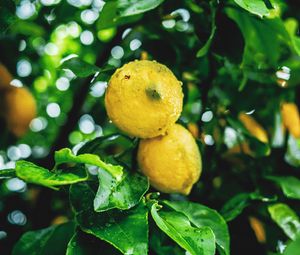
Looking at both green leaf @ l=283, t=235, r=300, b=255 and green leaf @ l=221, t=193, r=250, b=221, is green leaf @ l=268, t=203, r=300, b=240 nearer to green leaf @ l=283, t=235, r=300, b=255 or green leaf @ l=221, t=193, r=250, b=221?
green leaf @ l=221, t=193, r=250, b=221

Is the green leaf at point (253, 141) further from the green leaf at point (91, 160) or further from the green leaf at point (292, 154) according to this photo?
the green leaf at point (91, 160)

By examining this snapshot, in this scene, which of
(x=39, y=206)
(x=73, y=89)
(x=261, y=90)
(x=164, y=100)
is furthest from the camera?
(x=73, y=89)

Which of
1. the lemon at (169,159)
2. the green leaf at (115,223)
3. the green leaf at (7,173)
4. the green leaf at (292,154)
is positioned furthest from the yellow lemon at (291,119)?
the green leaf at (7,173)

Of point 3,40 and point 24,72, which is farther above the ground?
point 3,40

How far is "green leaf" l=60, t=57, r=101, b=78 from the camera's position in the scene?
0.99m

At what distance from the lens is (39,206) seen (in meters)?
1.68

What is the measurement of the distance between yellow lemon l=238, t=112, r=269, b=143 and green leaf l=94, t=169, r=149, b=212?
71 centimetres

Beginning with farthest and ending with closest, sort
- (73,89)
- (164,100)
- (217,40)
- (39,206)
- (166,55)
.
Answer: (73,89) → (39,206) → (166,55) → (217,40) → (164,100)

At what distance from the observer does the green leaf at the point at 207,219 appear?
94 centimetres

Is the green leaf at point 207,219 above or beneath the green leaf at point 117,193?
beneath

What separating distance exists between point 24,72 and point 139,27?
65cm

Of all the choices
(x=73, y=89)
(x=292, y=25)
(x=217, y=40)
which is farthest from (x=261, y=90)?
(x=73, y=89)

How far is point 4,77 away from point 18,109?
12 centimetres

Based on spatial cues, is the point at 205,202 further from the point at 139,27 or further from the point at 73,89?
the point at 73,89
